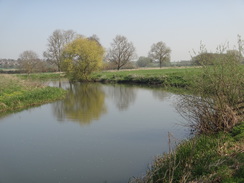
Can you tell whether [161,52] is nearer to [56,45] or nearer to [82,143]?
[56,45]

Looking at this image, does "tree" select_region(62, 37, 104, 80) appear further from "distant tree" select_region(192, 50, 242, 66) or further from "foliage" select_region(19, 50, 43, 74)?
"distant tree" select_region(192, 50, 242, 66)

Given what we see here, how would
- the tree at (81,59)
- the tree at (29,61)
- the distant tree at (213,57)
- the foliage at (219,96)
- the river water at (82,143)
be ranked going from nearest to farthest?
the river water at (82,143), the foliage at (219,96), the distant tree at (213,57), the tree at (81,59), the tree at (29,61)

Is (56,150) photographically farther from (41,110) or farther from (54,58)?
(54,58)

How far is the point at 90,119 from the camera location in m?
15.6

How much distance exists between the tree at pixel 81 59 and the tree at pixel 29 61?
56.1 ft

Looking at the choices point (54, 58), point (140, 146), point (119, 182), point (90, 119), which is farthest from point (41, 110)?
point (54, 58)

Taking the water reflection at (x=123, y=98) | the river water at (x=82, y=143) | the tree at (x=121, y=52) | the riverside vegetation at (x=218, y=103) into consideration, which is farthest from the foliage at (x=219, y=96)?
the tree at (x=121, y=52)

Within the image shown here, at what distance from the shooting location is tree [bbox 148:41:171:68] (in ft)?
229

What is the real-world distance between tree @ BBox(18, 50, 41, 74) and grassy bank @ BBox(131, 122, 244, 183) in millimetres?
57721

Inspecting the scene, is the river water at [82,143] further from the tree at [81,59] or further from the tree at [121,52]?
the tree at [121,52]

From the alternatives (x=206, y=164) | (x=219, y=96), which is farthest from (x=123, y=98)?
(x=206, y=164)

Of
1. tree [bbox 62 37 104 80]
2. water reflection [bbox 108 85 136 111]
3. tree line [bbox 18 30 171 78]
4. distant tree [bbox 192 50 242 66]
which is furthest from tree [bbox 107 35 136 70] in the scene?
distant tree [bbox 192 50 242 66]

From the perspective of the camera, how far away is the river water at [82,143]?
26.6 ft

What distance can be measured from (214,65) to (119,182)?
588 centimetres
